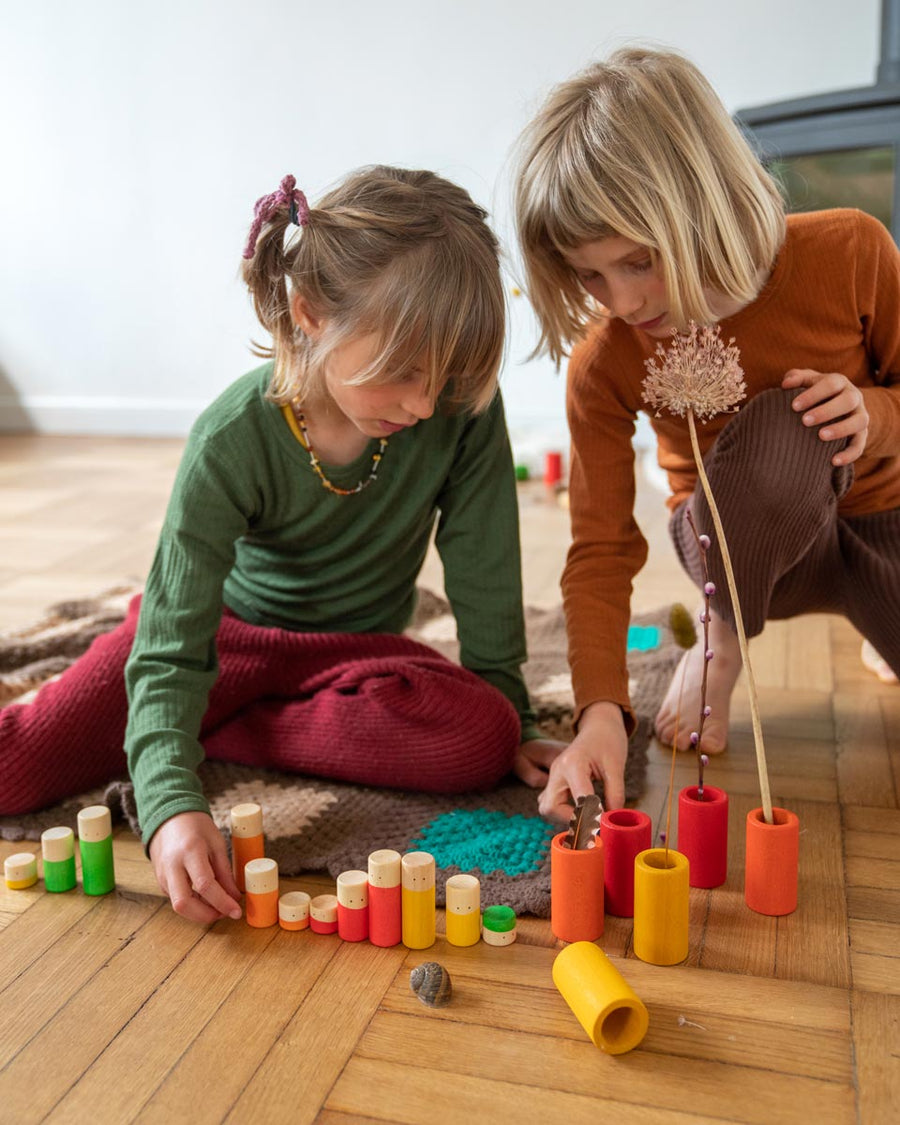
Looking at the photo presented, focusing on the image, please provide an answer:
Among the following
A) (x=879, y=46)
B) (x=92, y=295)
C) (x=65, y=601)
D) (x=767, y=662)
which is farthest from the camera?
Result: (x=92, y=295)

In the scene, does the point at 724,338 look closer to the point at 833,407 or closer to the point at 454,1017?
the point at 833,407

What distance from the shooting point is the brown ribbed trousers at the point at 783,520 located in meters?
1.10

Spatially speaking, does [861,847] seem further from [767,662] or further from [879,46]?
[879,46]

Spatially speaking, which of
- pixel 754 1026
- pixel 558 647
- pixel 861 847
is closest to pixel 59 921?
pixel 754 1026

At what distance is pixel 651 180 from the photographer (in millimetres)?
988

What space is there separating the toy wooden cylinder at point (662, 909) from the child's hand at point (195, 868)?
0.32 m

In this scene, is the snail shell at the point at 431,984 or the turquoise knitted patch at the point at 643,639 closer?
the snail shell at the point at 431,984

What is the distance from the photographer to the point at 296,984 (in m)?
0.86

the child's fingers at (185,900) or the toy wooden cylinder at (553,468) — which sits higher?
the child's fingers at (185,900)

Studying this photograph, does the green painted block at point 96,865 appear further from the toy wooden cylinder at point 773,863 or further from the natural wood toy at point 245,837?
the toy wooden cylinder at point 773,863

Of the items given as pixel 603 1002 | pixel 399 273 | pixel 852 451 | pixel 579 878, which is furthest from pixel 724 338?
pixel 603 1002

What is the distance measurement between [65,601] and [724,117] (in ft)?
3.95

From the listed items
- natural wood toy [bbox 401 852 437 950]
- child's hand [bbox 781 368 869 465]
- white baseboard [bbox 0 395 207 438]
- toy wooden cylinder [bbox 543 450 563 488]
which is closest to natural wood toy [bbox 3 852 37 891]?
A: natural wood toy [bbox 401 852 437 950]

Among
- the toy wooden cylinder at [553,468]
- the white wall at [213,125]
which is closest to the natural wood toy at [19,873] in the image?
the toy wooden cylinder at [553,468]
